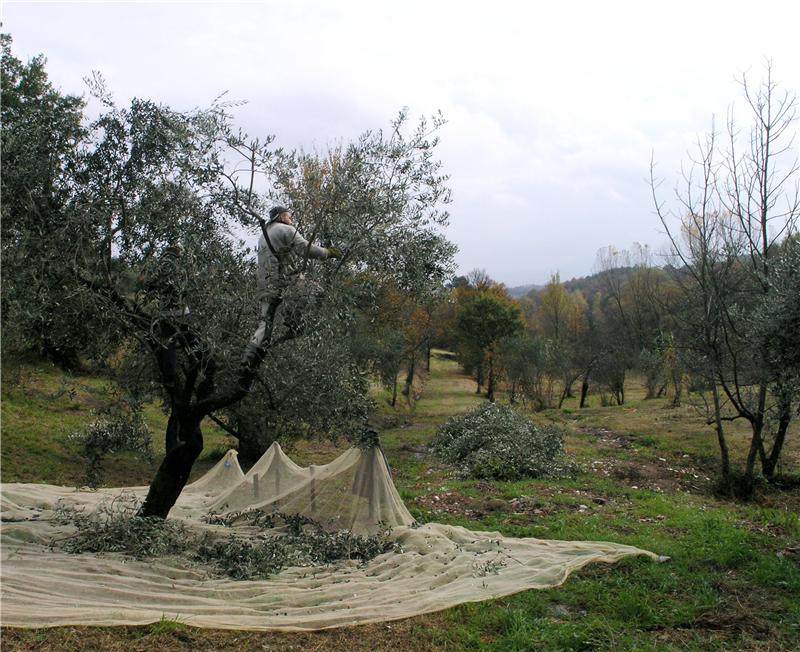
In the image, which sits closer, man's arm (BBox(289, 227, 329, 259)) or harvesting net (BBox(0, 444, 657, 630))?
harvesting net (BBox(0, 444, 657, 630))

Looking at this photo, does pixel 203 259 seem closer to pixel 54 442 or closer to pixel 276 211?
pixel 276 211

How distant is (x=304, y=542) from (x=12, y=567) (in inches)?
113

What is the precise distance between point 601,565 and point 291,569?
125 inches

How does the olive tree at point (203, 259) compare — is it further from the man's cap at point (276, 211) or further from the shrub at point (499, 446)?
the shrub at point (499, 446)

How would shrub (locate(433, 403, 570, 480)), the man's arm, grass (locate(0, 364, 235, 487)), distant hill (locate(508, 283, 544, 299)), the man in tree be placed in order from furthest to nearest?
distant hill (locate(508, 283, 544, 299))
shrub (locate(433, 403, 570, 480))
grass (locate(0, 364, 235, 487))
the man's arm
the man in tree

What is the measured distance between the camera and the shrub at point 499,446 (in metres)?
12.8

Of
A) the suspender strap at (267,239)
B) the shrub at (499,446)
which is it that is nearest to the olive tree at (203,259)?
the suspender strap at (267,239)

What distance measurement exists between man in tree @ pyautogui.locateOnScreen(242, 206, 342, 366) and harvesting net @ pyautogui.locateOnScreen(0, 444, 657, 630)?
2195 mm

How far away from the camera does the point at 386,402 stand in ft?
98.2

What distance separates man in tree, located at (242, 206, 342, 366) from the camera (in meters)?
6.39

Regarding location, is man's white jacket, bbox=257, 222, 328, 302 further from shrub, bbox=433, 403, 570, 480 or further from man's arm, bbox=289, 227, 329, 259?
shrub, bbox=433, 403, 570, 480

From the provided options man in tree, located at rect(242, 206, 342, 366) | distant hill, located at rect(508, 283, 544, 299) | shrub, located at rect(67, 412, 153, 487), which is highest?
distant hill, located at rect(508, 283, 544, 299)

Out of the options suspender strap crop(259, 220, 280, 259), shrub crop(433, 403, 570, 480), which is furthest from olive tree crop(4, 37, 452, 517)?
shrub crop(433, 403, 570, 480)

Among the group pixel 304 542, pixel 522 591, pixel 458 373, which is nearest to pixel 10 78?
pixel 304 542
